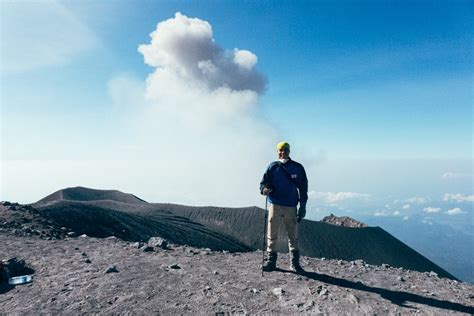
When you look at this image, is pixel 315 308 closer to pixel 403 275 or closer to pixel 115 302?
pixel 115 302

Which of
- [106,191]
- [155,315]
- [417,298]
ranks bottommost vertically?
[155,315]

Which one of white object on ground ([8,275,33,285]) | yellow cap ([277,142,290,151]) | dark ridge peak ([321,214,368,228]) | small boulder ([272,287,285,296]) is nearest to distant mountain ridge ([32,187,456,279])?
dark ridge peak ([321,214,368,228])

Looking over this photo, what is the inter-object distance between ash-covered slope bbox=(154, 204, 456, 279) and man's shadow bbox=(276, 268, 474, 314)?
34.4 meters

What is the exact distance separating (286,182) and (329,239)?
4494 centimetres

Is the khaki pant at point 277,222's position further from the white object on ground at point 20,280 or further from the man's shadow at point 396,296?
the white object on ground at point 20,280

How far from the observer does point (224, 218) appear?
5491cm

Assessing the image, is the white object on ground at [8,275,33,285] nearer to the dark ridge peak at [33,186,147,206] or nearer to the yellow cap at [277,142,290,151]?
the yellow cap at [277,142,290,151]

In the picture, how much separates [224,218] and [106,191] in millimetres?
25348

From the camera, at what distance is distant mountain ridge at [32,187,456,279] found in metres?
27.3

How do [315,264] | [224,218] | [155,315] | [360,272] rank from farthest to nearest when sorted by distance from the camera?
[224,218], [315,264], [360,272], [155,315]

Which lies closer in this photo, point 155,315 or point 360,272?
point 155,315

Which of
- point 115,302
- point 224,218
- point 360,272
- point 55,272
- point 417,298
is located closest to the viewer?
point 115,302

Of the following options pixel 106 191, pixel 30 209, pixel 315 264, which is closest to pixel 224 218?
pixel 106 191

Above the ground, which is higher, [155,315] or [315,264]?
[315,264]
